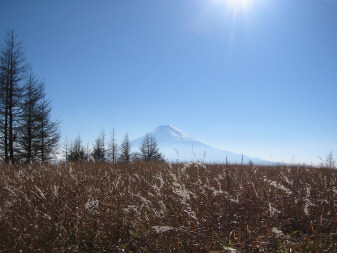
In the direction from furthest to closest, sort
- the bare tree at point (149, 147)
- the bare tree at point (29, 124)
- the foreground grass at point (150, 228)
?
1. the bare tree at point (149, 147)
2. the bare tree at point (29, 124)
3. the foreground grass at point (150, 228)

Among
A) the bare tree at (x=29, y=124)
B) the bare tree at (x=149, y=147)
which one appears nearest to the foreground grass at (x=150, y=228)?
the bare tree at (x=29, y=124)

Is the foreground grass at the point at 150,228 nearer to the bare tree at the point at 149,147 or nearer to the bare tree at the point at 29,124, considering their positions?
the bare tree at the point at 29,124

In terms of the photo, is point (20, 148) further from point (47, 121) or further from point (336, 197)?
point (336, 197)

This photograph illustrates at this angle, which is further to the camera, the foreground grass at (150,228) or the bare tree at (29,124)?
the bare tree at (29,124)

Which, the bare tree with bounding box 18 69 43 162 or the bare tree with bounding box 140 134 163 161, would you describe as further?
the bare tree with bounding box 140 134 163 161

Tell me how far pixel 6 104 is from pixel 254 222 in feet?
59.7

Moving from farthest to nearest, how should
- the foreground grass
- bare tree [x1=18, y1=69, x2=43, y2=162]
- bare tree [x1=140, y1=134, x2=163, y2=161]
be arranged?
bare tree [x1=140, y1=134, x2=163, y2=161]
bare tree [x1=18, y1=69, x2=43, y2=162]
the foreground grass

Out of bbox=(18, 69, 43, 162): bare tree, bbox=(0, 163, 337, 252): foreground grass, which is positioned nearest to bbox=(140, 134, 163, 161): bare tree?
bbox=(18, 69, 43, 162): bare tree

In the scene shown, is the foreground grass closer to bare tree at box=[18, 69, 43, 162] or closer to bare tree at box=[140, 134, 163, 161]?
bare tree at box=[18, 69, 43, 162]

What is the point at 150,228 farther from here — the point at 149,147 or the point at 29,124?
the point at 149,147

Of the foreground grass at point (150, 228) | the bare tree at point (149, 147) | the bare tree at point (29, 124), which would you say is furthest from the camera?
the bare tree at point (149, 147)

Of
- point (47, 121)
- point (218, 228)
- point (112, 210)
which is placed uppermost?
point (47, 121)

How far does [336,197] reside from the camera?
4332mm

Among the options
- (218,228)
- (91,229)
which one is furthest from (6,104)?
(218,228)
